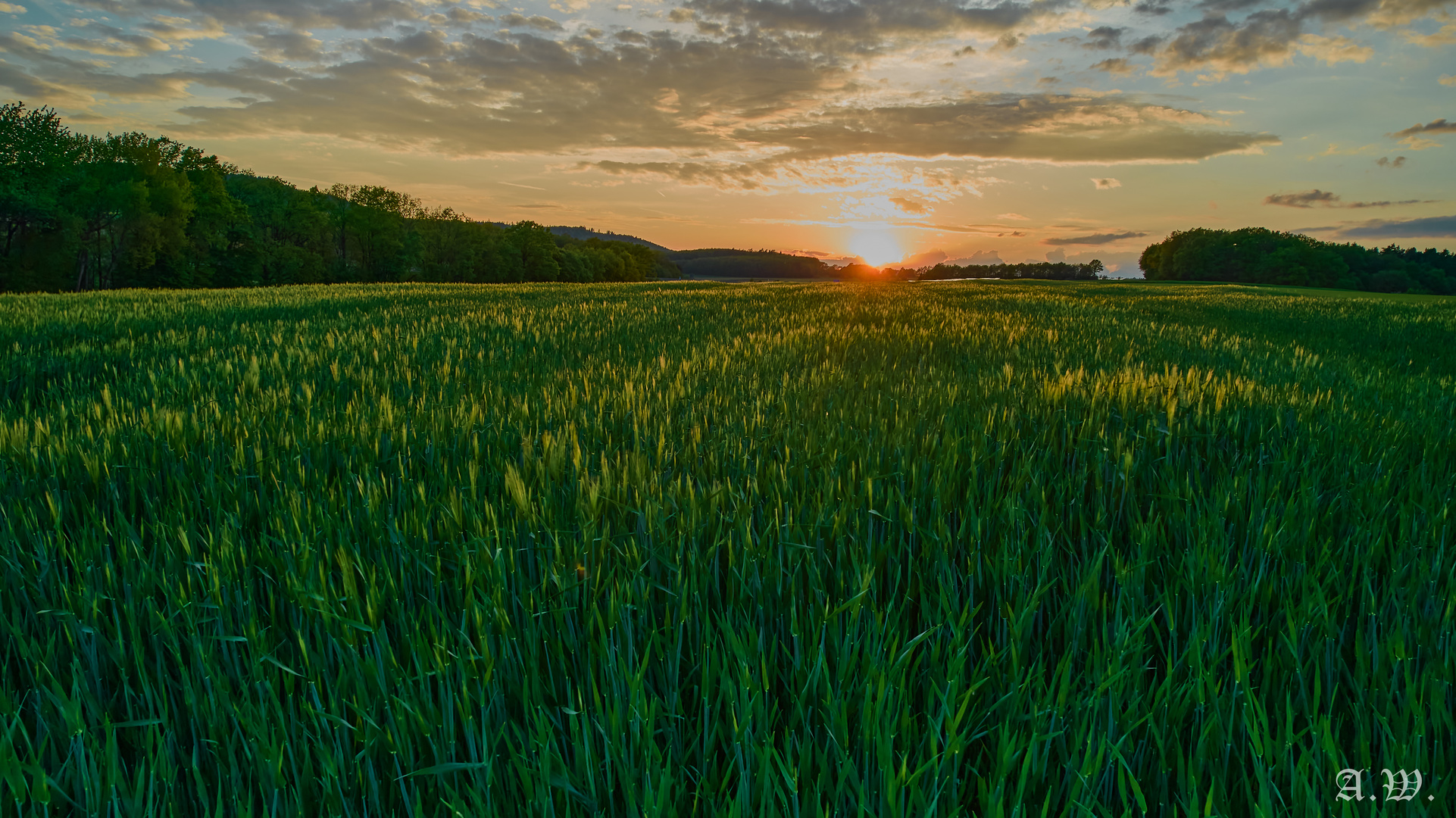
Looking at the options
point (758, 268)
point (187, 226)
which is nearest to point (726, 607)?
point (187, 226)

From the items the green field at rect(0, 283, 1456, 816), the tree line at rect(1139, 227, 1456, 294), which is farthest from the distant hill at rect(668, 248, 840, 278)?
the green field at rect(0, 283, 1456, 816)

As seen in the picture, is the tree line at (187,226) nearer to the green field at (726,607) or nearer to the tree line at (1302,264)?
the green field at (726,607)

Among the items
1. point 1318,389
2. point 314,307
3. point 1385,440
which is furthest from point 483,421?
point 314,307

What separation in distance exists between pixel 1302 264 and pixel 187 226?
148744 millimetres

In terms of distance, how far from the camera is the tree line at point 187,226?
50719 mm

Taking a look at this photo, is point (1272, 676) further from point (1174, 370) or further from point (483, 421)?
point (1174, 370)

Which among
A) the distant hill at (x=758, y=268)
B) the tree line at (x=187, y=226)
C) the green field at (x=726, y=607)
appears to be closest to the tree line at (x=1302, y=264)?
the distant hill at (x=758, y=268)

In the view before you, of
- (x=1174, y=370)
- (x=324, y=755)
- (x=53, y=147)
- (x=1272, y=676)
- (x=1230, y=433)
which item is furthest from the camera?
(x=53, y=147)

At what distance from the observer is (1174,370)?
4.86 metres

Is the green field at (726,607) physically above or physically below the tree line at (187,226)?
below

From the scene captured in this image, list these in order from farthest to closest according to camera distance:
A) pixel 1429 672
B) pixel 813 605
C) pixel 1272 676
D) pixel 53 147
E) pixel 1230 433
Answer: pixel 53 147 → pixel 1230 433 → pixel 813 605 → pixel 1272 676 → pixel 1429 672

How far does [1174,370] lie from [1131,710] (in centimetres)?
462

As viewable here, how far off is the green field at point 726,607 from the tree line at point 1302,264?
121 metres

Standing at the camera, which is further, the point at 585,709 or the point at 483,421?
the point at 483,421
